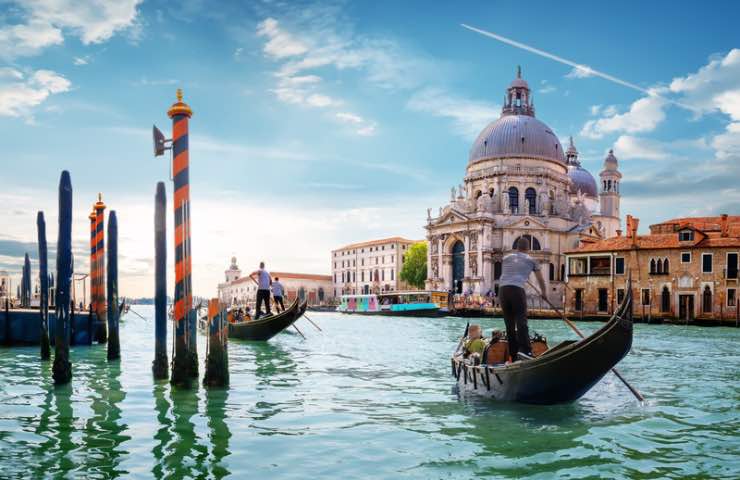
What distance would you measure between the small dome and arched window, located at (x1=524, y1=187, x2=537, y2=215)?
14.9 metres

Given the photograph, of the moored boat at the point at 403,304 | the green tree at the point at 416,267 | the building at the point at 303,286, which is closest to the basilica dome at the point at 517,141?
the green tree at the point at 416,267

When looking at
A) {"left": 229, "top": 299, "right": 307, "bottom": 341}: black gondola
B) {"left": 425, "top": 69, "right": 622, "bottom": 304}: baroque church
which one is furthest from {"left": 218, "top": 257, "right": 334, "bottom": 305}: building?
{"left": 229, "top": 299, "right": 307, "bottom": 341}: black gondola

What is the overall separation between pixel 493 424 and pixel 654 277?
95.5ft

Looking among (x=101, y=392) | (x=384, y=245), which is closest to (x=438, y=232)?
(x=384, y=245)

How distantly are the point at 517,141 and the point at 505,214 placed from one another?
5927 millimetres

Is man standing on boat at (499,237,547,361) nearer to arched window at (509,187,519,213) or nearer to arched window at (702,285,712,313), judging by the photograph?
arched window at (702,285,712,313)

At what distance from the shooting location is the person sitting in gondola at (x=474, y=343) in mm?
8307

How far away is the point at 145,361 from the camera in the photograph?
11898 mm

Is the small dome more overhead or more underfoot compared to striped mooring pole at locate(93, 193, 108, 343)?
more overhead

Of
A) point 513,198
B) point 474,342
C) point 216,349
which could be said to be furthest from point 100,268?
point 513,198

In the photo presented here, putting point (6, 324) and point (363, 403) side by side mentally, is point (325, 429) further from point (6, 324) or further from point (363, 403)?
point (6, 324)

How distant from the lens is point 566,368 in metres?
6.59

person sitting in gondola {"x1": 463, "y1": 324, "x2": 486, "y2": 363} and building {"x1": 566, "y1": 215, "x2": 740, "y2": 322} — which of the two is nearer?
person sitting in gondola {"x1": 463, "y1": 324, "x2": 486, "y2": 363}

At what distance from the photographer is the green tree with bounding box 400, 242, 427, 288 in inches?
2325
